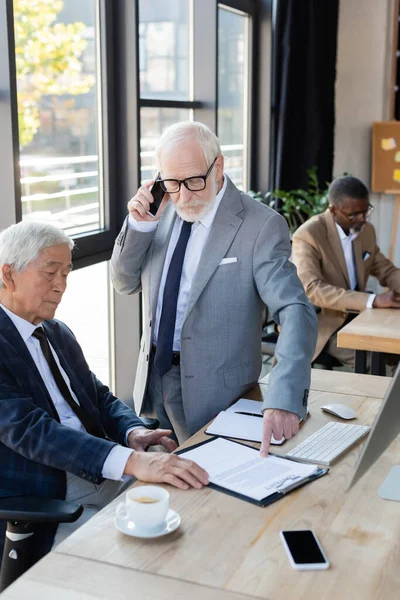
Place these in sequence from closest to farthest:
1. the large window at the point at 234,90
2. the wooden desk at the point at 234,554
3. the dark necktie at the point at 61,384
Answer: the wooden desk at the point at 234,554 → the dark necktie at the point at 61,384 → the large window at the point at 234,90

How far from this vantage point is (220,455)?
1.96 metres

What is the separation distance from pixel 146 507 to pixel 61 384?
2.48ft

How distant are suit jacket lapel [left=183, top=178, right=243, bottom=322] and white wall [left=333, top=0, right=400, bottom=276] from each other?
476 cm

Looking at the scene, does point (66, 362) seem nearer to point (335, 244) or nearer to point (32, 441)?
point (32, 441)

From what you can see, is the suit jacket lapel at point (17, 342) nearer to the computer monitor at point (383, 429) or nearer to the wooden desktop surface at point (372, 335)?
the computer monitor at point (383, 429)

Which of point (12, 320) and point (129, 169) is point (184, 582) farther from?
point (129, 169)

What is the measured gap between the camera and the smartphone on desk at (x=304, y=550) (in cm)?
144

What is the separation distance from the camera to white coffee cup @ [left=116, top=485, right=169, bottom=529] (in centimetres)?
154

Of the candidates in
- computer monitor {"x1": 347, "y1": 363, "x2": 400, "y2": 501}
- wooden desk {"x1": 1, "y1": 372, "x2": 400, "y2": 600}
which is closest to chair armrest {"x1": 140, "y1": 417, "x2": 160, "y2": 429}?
wooden desk {"x1": 1, "y1": 372, "x2": 400, "y2": 600}

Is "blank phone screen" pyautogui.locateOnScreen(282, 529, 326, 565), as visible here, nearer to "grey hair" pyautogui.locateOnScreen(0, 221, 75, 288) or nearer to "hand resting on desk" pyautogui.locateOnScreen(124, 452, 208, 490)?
"hand resting on desk" pyautogui.locateOnScreen(124, 452, 208, 490)

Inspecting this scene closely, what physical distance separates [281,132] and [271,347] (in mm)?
2317

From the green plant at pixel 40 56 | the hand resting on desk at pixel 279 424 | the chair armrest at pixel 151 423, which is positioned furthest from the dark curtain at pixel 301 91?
the hand resting on desk at pixel 279 424

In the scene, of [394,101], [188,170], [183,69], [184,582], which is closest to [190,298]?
[188,170]

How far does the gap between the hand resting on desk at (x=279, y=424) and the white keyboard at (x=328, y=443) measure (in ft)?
0.16
